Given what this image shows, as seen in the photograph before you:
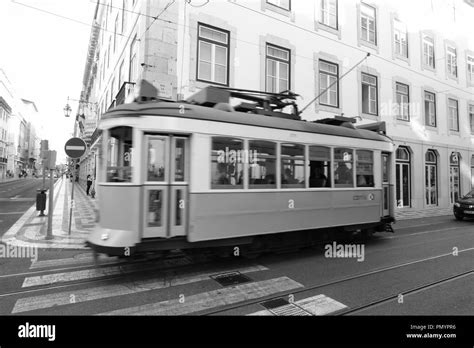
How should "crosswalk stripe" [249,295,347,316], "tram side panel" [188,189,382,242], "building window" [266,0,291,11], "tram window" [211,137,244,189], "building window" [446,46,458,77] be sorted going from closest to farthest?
"crosswalk stripe" [249,295,347,316], "tram side panel" [188,189,382,242], "tram window" [211,137,244,189], "building window" [266,0,291,11], "building window" [446,46,458,77]

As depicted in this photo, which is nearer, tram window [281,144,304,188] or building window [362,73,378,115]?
tram window [281,144,304,188]

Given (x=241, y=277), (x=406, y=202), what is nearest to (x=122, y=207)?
(x=241, y=277)

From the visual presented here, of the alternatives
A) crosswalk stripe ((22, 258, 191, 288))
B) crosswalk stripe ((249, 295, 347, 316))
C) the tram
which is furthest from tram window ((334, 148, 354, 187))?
crosswalk stripe ((22, 258, 191, 288))

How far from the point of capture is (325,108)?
14.8 meters

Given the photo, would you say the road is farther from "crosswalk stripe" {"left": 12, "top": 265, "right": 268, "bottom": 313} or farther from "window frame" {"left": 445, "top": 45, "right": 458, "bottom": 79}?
"window frame" {"left": 445, "top": 45, "right": 458, "bottom": 79}

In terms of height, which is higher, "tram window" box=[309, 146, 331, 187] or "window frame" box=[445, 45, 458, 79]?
"window frame" box=[445, 45, 458, 79]

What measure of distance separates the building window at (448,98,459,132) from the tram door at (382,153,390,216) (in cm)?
1616

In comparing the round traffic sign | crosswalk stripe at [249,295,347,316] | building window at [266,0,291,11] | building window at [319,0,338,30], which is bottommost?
crosswalk stripe at [249,295,347,316]

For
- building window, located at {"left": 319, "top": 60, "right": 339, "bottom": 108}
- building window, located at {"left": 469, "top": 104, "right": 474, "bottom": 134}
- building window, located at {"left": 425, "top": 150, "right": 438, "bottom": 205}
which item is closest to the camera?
building window, located at {"left": 319, "top": 60, "right": 339, "bottom": 108}

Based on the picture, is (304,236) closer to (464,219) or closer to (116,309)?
(116,309)

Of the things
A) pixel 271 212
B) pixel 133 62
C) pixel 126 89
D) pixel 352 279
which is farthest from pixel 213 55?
pixel 352 279

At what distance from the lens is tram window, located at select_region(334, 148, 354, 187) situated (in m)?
7.84

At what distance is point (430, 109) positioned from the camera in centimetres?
2045

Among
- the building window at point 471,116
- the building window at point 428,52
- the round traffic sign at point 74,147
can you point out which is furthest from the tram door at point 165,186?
the building window at point 471,116
